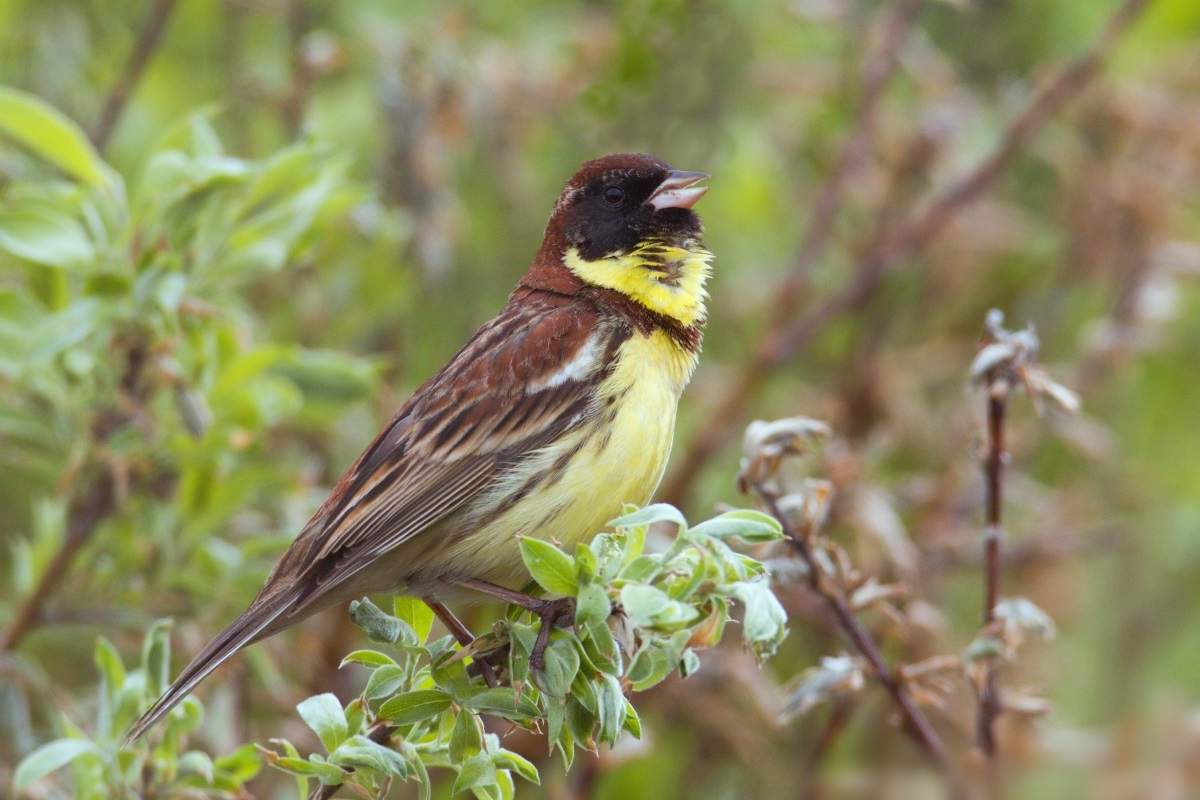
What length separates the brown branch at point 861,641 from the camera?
2680 millimetres

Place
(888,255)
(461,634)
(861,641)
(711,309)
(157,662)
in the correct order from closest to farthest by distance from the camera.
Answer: (861,641) < (157,662) < (461,634) < (888,255) < (711,309)

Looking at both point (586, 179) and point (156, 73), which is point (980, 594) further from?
point (156, 73)

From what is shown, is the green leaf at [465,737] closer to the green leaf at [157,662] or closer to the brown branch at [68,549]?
the green leaf at [157,662]

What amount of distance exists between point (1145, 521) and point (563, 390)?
3.12m

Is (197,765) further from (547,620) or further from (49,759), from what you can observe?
(547,620)

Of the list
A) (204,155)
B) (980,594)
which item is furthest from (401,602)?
(980,594)

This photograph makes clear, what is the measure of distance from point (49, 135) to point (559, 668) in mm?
1776

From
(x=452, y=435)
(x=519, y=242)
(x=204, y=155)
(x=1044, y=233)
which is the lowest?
(x=452, y=435)

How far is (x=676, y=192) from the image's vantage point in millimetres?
3551

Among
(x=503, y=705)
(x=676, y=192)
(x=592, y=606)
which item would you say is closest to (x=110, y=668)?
(x=503, y=705)

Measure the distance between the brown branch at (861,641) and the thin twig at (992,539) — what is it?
9cm

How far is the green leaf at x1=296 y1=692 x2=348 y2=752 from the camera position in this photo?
7.46 ft

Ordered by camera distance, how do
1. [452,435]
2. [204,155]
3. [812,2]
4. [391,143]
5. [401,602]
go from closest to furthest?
[401,602], [452,435], [204,155], [391,143], [812,2]

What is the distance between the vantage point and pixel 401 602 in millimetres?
2633
